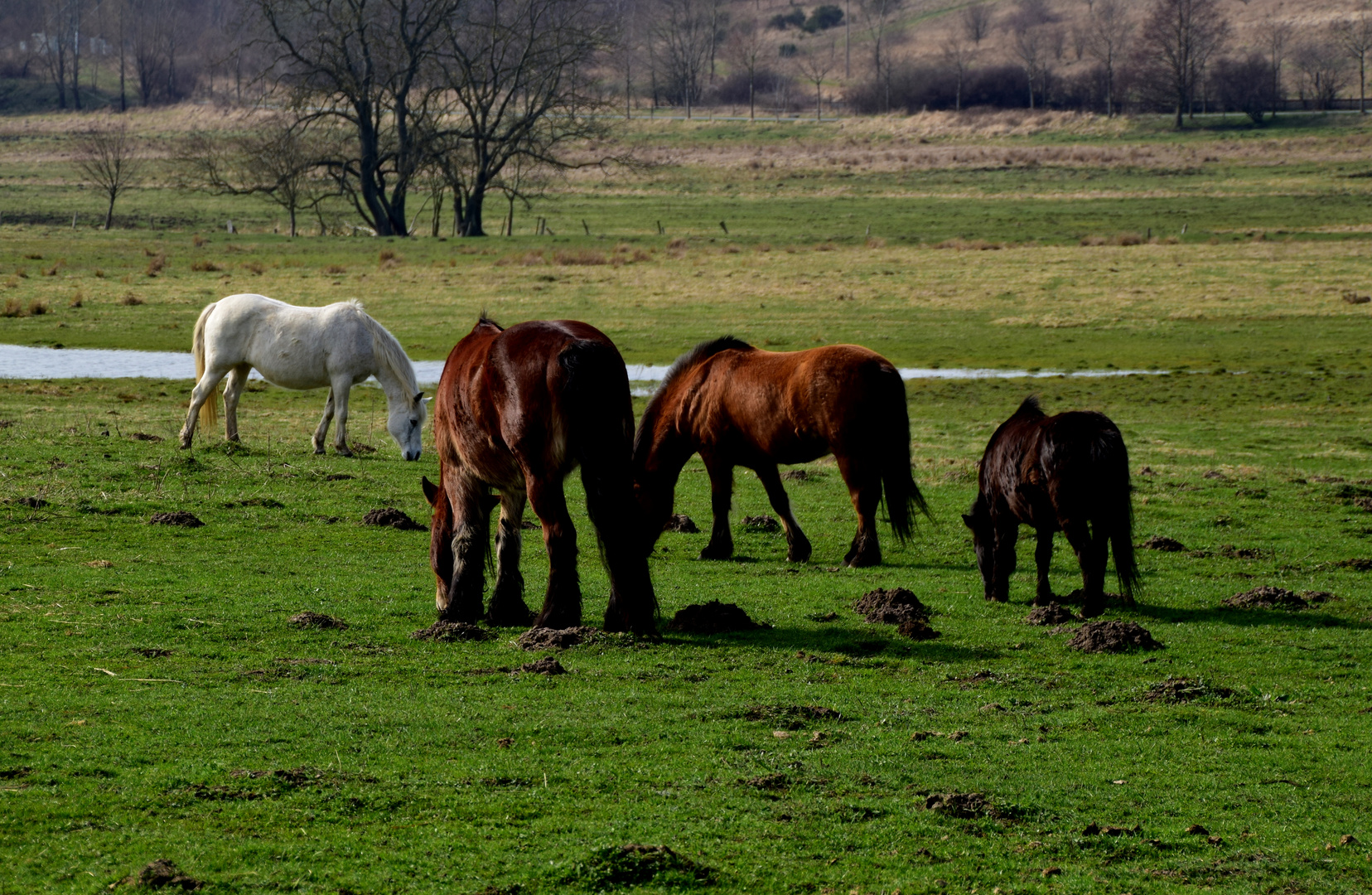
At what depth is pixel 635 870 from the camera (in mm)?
5242

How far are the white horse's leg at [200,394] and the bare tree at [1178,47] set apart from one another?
92.5 meters

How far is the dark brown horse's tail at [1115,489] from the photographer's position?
9.38 metres

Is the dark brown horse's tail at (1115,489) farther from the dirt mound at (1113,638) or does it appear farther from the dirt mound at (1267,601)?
the dirt mound at (1267,601)

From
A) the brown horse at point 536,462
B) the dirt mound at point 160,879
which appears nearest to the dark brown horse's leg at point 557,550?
the brown horse at point 536,462

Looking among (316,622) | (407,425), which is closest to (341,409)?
(407,425)

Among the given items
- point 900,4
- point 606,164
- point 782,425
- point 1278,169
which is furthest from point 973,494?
point 900,4

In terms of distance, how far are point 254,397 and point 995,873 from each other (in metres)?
19.9

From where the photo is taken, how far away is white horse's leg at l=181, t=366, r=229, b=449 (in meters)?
16.3

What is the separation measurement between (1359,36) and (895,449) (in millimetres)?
134209

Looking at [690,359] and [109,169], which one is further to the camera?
[109,169]

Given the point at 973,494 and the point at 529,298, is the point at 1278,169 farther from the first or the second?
the point at 973,494

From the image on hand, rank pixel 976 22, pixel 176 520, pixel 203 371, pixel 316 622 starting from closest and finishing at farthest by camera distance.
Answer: pixel 316 622 → pixel 176 520 → pixel 203 371 → pixel 976 22

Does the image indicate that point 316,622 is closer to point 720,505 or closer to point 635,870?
point 720,505

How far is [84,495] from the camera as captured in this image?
526 inches
